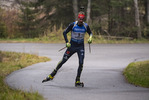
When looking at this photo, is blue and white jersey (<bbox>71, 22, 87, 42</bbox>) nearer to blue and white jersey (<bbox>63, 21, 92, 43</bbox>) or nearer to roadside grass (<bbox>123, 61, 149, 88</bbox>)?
blue and white jersey (<bbox>63, 21, 92, 43</bbox>)

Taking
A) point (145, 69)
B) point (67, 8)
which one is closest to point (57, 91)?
point (145, 69)

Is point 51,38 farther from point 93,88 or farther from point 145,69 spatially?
point 93,88

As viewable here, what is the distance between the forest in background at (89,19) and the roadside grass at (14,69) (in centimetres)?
1214

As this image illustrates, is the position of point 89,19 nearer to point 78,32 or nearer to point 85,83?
point 85,83

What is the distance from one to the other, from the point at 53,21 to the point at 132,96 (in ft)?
97.0

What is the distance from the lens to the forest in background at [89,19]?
96.0 feet

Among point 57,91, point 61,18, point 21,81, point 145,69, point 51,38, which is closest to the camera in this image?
point 57,91

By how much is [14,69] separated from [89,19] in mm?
18925

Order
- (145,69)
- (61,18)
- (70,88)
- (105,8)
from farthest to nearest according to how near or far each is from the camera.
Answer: (61,18), (105,8), (145,69), (70,88)

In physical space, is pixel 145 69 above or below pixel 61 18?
below

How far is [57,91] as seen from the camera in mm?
7777

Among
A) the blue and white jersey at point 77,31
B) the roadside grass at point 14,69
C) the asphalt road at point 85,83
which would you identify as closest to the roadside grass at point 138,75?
the asphalt road at point 85,83

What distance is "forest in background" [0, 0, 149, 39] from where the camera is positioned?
2925 cm

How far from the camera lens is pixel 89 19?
98.7 ft
